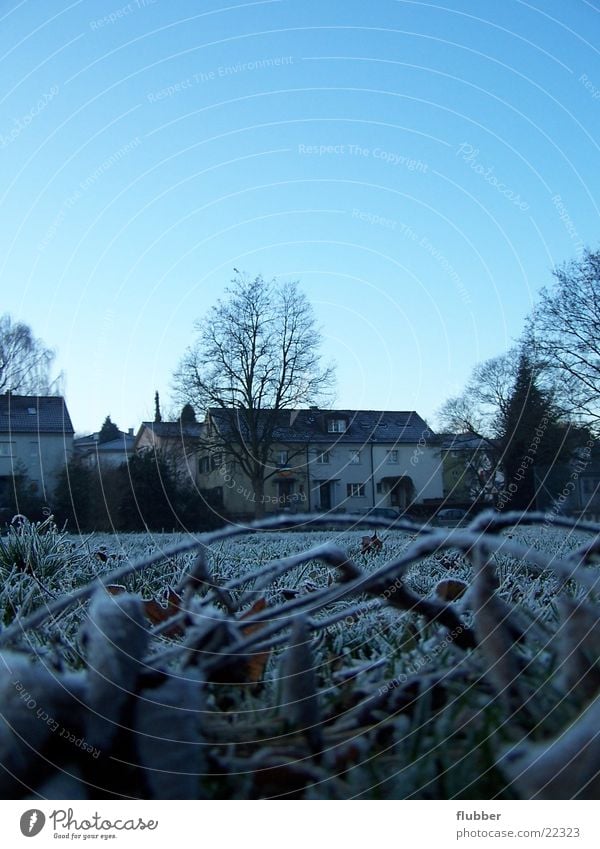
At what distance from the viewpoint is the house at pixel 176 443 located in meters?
0.93

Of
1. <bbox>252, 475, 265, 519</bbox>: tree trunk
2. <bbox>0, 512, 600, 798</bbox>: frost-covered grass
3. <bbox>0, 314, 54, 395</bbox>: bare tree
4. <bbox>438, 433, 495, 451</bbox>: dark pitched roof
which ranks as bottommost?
<bbox>0, 512, 600, 798</bbox>: frost-covered grass

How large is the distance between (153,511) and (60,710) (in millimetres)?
481

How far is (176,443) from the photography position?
955 millimetres

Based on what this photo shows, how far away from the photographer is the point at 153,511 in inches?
37.9

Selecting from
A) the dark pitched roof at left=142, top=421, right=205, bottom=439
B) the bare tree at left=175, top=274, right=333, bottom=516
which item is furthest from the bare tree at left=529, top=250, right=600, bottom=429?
the dark pitched roof at left=142, top=421, right=205, bottom=439

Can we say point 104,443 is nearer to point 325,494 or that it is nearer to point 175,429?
point 175,429

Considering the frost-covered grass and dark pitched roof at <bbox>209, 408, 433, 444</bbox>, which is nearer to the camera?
the frost-covered grass

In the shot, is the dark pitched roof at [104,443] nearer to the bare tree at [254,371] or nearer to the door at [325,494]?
the bare tree at [254,371]

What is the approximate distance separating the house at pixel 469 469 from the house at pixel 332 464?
13 millimetres

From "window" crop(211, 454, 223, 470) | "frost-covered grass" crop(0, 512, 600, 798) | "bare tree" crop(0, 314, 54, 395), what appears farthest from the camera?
"window" crop(211, 454, 223, 470)
